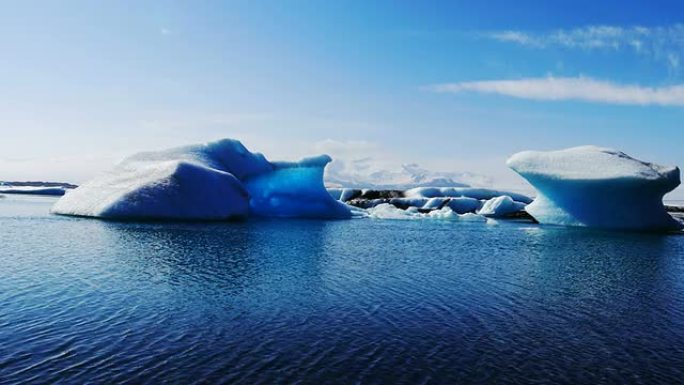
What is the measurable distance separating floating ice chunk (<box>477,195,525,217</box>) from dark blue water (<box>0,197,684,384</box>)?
28.3m

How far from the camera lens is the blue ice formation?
2797 centimetres

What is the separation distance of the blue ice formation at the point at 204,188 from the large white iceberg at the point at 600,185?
13947mm

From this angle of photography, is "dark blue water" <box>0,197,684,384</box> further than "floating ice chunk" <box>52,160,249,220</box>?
No

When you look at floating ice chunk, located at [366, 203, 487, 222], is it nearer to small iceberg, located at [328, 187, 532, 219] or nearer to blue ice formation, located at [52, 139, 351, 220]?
small iceberg, located at [328, 187, 532, 219]

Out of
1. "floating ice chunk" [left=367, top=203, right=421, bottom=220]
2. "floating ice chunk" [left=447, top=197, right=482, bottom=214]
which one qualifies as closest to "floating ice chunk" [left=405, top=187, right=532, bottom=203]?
"floating ice chunk" [left=447, top=197, right=482, bottom=214]

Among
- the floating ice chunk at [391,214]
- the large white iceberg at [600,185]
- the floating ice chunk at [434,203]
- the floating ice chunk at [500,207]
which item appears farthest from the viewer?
the floating ice chunk at [434,203]

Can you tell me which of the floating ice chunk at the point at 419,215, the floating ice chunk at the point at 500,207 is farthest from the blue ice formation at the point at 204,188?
the floating ice chunk at the point at 500,207

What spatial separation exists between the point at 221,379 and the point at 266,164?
33.8 metres

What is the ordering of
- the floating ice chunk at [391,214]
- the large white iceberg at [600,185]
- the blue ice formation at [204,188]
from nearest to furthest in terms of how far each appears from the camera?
→ the blue ice formation at [204,188], the large white iceberg at [600,185], the floating ice chunk at [391,214]

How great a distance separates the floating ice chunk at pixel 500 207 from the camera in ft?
157

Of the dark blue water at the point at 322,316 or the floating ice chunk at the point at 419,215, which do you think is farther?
the floating ice chunk at the point at 419,215

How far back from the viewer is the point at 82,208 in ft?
95.2

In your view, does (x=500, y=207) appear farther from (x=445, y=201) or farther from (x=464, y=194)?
(x=464, y=194)

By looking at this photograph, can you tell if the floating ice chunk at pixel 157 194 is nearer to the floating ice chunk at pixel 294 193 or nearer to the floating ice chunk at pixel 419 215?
the floating ice chunk at pixel 294 193
